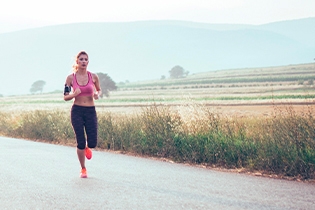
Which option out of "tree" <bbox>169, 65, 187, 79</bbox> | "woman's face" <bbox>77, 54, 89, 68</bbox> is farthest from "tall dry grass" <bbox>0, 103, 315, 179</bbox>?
"tree" <bbox>169, 65, 187, 79</bbox>

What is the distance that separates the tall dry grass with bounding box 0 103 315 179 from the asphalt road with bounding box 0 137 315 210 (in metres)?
0.67

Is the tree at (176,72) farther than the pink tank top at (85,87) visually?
Yes

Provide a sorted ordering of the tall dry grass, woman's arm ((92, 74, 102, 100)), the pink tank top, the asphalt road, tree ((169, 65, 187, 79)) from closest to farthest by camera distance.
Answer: the asphalt road → the pink tank top → woman's arm ((92, 74, 102, 100)) → the tall dry grass → tree ((169, 65, 187, 79))

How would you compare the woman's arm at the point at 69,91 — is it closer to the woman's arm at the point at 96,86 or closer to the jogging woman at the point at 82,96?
the jogging woman at the point at 82,96

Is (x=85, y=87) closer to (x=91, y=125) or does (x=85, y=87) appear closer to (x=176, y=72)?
(x=91, y=125)

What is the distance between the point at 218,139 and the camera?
1095 centimetres

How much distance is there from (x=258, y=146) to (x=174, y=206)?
157 inches

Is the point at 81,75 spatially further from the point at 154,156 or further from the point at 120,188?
the point at 154,156

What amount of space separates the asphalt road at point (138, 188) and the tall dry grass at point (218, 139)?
26.5 inches

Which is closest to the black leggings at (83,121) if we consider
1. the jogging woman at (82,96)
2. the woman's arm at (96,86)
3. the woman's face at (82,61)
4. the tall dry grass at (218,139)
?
the jogging woman at (82,96)

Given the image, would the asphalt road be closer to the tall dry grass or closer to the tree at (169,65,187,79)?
the tall dry grass

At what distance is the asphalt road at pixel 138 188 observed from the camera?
6.80 meters

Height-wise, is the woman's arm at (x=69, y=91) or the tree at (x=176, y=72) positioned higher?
the woman's arm at (x=69, y=91)

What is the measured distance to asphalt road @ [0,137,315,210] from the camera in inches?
268
